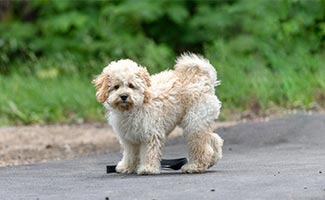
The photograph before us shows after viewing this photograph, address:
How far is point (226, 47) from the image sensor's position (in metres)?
23.2

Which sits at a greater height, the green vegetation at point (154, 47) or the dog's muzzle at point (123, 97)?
the green vegetation at point (154, 47)

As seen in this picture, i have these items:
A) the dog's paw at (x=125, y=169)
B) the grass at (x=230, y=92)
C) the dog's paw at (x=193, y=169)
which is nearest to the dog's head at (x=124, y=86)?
the dog's paw at (x=125, y=169)

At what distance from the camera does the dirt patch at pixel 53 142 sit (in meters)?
14.9

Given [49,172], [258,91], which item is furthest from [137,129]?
[258,91]

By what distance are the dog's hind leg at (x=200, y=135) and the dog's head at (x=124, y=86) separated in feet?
1.71

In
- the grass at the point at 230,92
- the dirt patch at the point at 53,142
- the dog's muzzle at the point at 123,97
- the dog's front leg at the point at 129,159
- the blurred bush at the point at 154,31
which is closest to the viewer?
the dog's muzzle at the point at 123,97

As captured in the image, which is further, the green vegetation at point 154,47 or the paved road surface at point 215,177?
the green vegetation at point 154,47

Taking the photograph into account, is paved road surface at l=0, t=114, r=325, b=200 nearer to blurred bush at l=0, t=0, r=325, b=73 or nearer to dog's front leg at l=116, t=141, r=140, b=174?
dog's front leg at l=116, t=141, r=140, b=174

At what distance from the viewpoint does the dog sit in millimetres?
10727

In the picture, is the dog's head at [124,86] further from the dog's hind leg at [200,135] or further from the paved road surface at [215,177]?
the paved road surface at [215,177]

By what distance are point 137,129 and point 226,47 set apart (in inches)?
494

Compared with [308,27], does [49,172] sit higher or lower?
lower

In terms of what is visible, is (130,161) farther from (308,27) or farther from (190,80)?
(308,27)

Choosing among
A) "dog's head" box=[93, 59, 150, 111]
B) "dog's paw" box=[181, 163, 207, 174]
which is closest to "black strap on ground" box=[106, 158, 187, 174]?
"dog's paw" box=[181, 163, 207, 174]
